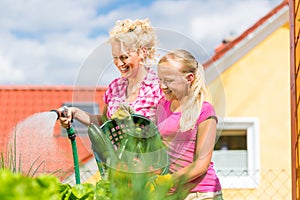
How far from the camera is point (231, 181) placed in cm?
934

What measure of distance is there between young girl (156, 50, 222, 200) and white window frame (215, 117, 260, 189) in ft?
23.0

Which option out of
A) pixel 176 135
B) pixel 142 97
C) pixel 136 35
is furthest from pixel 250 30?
pixel 176 135

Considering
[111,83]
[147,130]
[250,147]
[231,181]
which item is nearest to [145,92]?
[111,83]

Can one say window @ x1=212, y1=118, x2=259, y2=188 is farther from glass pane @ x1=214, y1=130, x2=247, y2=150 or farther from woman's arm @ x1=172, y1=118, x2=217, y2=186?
woman's arm @ x1=172, y1=118, x2=217, y2=186

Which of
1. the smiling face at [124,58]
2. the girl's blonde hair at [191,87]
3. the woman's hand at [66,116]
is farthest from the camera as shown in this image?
the woman's hand at [66,116]

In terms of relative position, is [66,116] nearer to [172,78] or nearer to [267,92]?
[172,78]

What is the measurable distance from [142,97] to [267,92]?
8.15m

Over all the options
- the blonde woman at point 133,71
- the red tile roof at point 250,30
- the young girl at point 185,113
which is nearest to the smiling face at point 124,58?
the blonde woman at point 133,71

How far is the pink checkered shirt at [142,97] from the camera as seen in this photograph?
227cm

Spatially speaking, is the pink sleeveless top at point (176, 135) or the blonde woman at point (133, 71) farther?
the blonde woman at point (133, 71)

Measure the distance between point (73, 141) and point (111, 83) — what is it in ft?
0.81

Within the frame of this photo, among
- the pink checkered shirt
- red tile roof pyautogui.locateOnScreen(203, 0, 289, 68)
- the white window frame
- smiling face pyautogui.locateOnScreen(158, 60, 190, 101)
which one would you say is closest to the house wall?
the white window frame

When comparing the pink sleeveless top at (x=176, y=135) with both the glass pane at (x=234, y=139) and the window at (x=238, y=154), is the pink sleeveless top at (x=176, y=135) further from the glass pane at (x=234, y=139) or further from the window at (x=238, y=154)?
the glass pane at (x=234, y=139)

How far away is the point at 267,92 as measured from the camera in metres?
10.3
